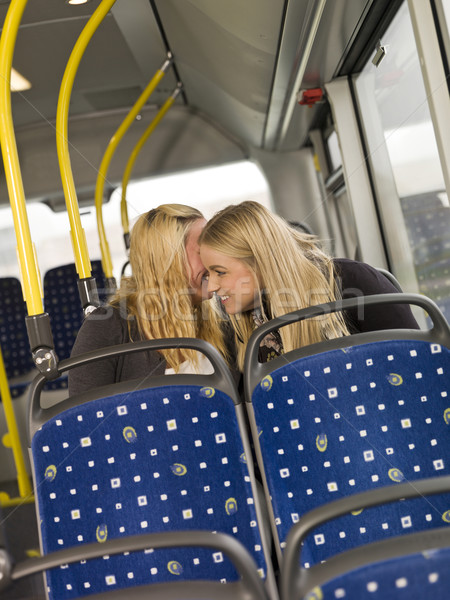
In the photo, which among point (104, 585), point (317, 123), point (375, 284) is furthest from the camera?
point (317, 123)

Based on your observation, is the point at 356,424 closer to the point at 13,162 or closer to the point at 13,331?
the point at 13,162

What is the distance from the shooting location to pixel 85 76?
14.3 ft

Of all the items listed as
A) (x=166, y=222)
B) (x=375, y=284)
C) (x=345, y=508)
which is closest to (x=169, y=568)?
(x=345, y=508)

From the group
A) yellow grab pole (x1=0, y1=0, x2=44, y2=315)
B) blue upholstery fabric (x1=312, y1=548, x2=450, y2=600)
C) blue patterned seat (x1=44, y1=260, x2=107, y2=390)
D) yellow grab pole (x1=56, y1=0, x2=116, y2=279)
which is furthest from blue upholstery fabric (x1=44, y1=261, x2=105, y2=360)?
blue upholstery fabric (x1=312, y1=548, x2=450, y2=600)

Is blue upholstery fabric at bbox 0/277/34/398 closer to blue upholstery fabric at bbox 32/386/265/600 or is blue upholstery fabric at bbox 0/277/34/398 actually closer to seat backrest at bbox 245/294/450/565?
blue upholstery fabric at bbox 32/386/265/600

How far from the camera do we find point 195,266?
2324 millimetres

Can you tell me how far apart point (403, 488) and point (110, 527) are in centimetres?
78

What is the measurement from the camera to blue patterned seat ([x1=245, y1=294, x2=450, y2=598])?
1301 mm

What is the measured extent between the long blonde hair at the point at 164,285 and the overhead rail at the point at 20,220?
2.20 ft

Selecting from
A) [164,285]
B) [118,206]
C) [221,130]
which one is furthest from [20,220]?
[221,130]

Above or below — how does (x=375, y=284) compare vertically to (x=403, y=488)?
above

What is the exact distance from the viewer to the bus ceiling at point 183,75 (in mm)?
2682

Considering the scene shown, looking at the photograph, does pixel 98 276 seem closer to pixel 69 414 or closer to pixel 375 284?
pixel 375 284

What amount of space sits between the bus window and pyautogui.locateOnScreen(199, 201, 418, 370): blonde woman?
21.8 inches
